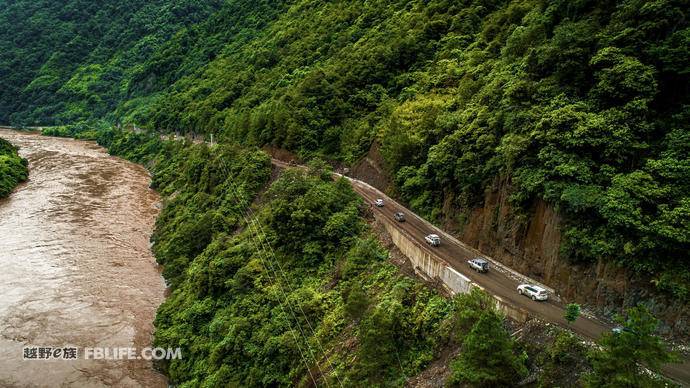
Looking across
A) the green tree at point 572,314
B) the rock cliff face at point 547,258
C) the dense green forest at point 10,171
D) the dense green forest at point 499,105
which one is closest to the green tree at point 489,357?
the green tree at point 572,314

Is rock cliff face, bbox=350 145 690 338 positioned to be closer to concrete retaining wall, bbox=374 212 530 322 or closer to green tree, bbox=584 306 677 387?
concrete retaining wall, bbox=374 212 530 322

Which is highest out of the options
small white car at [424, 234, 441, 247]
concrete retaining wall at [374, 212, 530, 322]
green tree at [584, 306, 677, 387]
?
green tree at [584, 306, 677, 387]

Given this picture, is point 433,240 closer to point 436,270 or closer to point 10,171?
point 436,270

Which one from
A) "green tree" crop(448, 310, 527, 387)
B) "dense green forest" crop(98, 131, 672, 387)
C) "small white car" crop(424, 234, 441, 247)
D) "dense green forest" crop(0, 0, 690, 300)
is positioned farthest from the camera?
"small white car" crop(424, 234, 441, 247)

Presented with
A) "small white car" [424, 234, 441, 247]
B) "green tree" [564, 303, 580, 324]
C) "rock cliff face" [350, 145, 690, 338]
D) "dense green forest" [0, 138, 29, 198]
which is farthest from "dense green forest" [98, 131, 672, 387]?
"dense green forest" [0, 138, 29, 198]

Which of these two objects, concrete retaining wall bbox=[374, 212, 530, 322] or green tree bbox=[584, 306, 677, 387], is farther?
concrete retaining wall bbox=[374, 212, 530, 322]

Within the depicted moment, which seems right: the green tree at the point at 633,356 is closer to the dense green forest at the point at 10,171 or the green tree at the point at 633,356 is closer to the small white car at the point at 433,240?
the small white car at the point at 433,240

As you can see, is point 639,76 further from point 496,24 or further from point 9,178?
point 9,178
